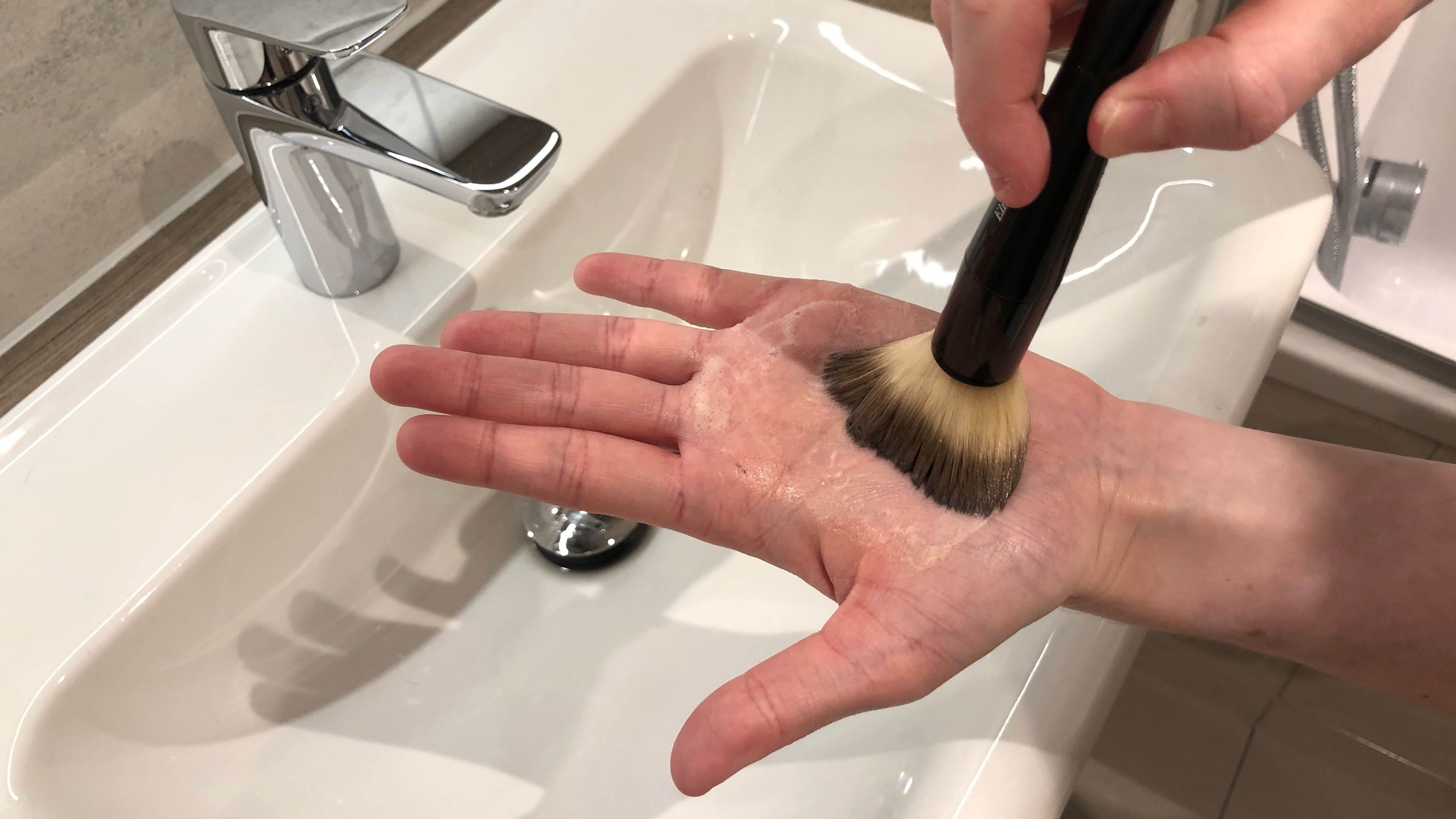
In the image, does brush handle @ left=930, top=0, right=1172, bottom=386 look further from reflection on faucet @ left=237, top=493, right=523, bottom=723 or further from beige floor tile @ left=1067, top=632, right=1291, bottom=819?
beige floor tile @ left=1067, top=632, right=1291, bottom=819

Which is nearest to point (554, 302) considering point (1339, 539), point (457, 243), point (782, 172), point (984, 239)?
point (457, 243)

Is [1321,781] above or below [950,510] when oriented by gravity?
below

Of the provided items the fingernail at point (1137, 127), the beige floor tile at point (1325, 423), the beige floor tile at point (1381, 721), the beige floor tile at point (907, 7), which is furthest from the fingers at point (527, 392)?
the beige floor tile at point (1381, 721)

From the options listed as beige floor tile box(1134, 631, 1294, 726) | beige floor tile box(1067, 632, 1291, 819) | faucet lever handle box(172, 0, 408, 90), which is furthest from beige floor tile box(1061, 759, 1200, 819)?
faucet lever handle box(172, 0, 408, 90)

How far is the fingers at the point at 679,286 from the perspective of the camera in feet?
1.53

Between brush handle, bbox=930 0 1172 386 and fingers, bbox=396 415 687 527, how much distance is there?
0.13 metres

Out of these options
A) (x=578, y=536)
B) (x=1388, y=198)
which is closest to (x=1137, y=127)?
(x=578, y=536)

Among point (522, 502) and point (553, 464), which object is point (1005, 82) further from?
point (522, 502)

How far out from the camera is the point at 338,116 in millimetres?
413

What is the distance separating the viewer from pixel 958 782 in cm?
34

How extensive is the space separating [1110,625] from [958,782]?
0.10 metres

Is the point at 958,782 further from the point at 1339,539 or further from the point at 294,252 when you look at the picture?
the point at 294,252

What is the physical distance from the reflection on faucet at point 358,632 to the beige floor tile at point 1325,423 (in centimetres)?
67

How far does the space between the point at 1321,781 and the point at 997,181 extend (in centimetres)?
86
